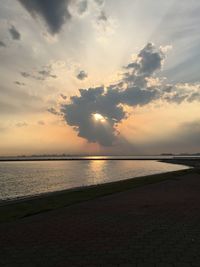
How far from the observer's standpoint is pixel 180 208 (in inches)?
640

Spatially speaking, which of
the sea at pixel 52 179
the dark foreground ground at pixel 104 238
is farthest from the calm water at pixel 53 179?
the dark foreground ground at pixel 104 238

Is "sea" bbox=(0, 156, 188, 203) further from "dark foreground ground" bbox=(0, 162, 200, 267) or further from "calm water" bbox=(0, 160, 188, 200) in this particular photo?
"dark foreground ground" bbox=(0, 162, 200, 267)

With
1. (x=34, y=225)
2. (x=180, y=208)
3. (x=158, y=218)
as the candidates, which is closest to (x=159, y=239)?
(x=158, y=218)

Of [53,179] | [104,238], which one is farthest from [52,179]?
[104,238]

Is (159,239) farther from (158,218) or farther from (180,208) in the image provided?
(180,208)

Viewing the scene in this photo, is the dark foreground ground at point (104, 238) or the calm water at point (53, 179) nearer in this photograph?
the dark foreground ground at point (104, 238)

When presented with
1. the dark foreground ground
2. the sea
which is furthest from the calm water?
the dark foreground ground

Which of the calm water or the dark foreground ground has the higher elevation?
the calm water

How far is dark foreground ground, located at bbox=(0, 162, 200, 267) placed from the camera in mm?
8047

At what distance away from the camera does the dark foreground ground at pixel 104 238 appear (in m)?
8.05

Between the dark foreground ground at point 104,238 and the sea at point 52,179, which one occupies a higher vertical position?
the sea at point 52,179

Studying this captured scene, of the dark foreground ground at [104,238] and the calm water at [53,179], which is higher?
the calm water at [53,179]

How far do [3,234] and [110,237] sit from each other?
3.65 m

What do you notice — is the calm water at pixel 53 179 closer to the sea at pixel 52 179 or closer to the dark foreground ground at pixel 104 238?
the sea at pixel 52 179
